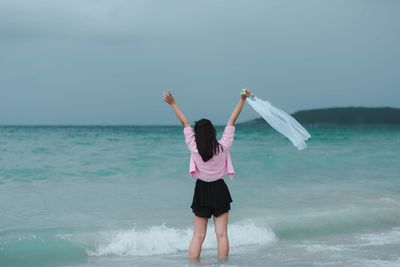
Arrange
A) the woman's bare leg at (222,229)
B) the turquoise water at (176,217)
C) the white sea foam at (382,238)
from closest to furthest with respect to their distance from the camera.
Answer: the woman's bare leg at (222,229), the turquoise water at (176,217), the white sea foam at (382,238)

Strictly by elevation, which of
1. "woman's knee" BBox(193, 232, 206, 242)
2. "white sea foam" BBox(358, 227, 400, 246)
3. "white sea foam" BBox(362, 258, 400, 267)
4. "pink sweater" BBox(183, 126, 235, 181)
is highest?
"pink sweater" BBox(183, 126, 235, 181)

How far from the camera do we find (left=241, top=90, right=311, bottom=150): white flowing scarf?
6.43m

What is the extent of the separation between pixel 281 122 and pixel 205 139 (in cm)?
110

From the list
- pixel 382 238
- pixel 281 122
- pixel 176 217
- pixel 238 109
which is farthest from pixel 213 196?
pixel 176 217

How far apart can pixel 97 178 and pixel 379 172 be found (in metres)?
8.59

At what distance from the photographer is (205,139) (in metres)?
5.87

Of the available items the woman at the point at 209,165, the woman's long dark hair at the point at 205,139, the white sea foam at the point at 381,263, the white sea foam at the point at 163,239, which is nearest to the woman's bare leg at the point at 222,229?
the woman at the point at 209,165

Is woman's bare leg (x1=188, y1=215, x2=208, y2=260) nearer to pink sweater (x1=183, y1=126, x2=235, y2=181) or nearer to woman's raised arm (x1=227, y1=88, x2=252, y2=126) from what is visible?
pink sweater (x1=183, y1=126, x2=235, y2=181)

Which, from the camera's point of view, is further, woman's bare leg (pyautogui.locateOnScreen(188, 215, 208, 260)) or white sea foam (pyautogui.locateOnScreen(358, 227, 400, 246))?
white sea foam (pyautogui.locateOnScreen(358, 227, 400, 246))

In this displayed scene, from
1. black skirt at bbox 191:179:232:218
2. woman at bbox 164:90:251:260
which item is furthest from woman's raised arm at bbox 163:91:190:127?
black skirt at bbox 191:179:232:218

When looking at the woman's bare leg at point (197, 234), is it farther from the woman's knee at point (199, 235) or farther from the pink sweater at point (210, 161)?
the pink sweater at point (210, 161)

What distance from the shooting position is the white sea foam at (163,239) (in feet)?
→ 26.4

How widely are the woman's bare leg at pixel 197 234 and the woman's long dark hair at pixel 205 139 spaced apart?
0.80 metres

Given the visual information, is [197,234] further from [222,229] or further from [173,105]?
[173,105]
